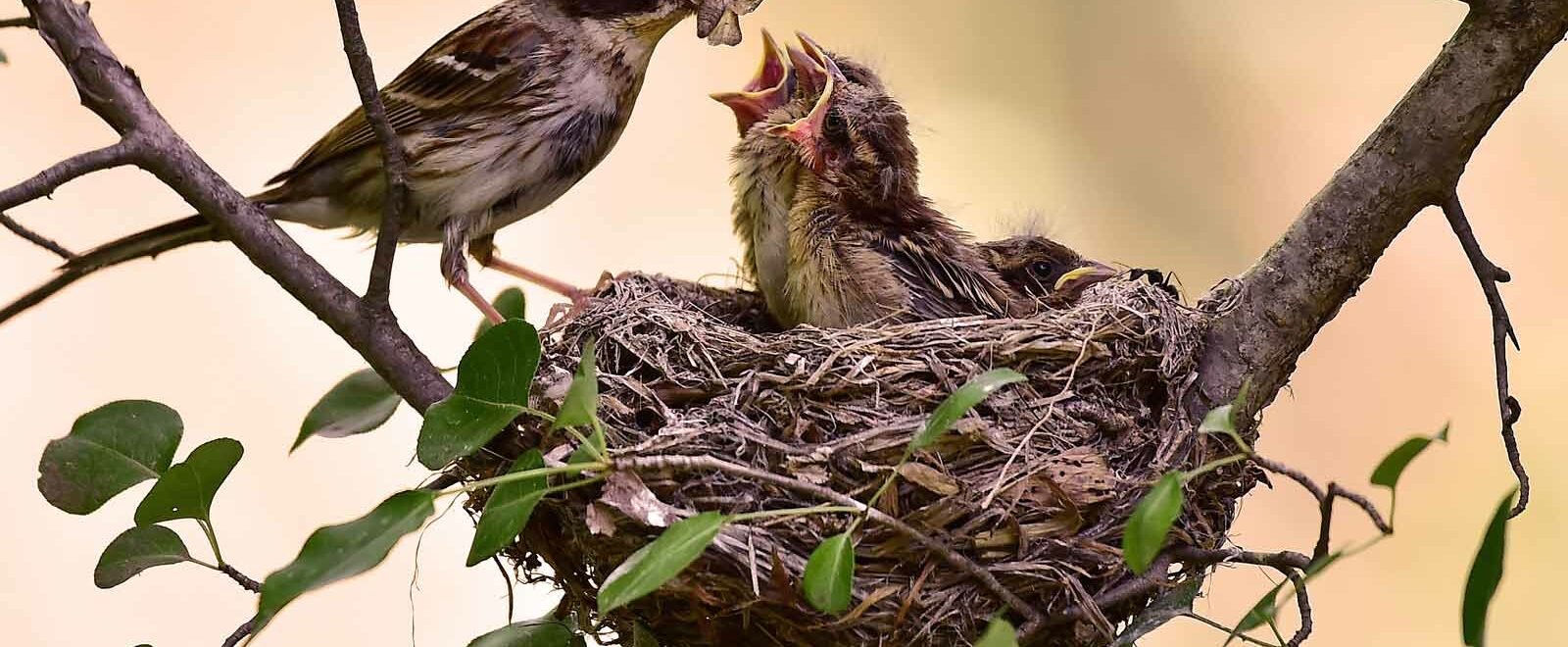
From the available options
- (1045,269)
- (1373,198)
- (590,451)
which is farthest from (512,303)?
(1373,198)

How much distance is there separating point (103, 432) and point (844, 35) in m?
2.32

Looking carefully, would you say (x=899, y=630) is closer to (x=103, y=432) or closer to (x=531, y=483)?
(x=531, y=483)

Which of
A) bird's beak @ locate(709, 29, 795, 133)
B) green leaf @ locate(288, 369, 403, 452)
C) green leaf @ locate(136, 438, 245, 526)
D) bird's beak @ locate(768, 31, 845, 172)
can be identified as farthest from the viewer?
bird's beak @ locate(709, 29, 795, 133)

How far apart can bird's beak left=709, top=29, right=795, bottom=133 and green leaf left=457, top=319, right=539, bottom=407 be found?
1269mm

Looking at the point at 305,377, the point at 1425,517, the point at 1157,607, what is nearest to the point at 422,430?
the point at 1157,607

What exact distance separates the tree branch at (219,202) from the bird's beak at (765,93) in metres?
1.06

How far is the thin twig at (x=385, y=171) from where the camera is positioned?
159 cm

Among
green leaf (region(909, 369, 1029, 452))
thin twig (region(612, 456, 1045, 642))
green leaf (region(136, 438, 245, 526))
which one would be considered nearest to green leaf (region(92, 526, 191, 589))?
green leaf (region(136, 438, 245, 526))

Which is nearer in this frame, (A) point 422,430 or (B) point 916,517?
(A) point 422,430

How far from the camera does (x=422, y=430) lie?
1.46 m

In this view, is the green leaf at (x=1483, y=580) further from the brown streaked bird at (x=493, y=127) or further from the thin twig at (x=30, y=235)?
the thin twig at (x=30, y=235)

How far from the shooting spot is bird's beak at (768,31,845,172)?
248 centimetres

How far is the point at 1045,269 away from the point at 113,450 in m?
1.56

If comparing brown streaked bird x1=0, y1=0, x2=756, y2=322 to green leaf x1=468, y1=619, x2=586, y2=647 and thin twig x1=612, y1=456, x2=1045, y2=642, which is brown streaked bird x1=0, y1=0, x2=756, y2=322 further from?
thin twig x1=612, y1=456, x2=1045, y2=642
